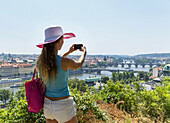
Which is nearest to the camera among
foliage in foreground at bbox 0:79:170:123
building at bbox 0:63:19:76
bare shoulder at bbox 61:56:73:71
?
bare shoulder at bbox 61:56:73:71

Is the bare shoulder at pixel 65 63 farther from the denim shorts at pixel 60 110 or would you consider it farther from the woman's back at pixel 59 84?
the denim shorts at pixel 60 110

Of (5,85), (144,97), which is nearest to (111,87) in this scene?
(144,97)

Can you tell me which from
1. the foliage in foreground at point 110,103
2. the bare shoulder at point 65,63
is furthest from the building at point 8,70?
the bare shoulder at point 65,63

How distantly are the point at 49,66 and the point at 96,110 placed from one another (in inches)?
38.9

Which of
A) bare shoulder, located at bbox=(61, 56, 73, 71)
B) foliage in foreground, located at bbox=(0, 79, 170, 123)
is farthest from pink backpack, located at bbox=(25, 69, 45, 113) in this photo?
foliage in foreground, located at bbox=(0, 79, 170, 123)

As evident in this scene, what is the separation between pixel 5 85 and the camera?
102 feet

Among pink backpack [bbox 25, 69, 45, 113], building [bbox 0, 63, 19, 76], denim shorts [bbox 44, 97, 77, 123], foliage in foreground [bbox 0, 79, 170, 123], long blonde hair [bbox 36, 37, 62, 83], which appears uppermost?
long blonde hair [bbox 36, 37, 62, 83]

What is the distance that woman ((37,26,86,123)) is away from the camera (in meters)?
0.81

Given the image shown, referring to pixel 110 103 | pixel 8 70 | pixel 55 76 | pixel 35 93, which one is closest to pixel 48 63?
pixel 55 76

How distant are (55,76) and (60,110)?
0.20m

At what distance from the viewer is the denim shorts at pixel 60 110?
812mm

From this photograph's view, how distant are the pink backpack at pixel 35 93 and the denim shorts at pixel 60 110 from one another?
0.06 m

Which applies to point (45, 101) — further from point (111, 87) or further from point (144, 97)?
point (144, 97)

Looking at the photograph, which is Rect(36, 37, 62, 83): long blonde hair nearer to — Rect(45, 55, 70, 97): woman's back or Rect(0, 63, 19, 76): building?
Rect(45, 55, 70, 97): woman's back
